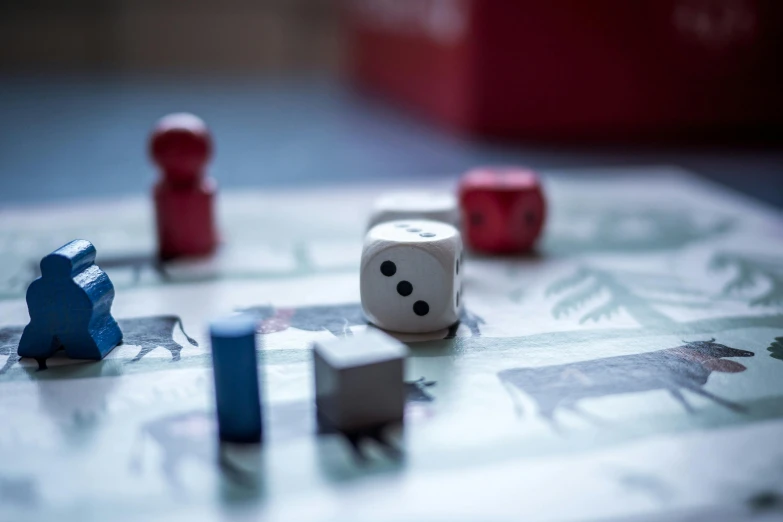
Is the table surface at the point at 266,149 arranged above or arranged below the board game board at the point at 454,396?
above

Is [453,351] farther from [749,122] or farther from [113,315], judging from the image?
[749,122]

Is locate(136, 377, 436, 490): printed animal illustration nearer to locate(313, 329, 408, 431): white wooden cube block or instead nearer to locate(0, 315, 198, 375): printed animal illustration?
locate(313, 329, 408, 431): white wooden cube block

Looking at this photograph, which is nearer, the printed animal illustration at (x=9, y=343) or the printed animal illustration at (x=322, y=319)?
the printed animal illustration at (x=9, y=343)

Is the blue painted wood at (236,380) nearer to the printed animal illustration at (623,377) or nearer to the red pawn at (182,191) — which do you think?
the printed animal illustration at (623,377)

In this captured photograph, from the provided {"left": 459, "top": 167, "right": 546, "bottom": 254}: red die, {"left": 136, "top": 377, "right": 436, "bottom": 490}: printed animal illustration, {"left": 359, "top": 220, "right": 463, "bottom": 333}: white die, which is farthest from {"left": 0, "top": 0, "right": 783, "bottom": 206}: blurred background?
{"left": 136, "top": 377, "right": 436, "bottom": 490}: printed animal illustration

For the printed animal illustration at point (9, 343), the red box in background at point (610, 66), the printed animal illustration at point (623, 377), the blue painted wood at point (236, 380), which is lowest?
the printed animal illustration at point (623, 377)

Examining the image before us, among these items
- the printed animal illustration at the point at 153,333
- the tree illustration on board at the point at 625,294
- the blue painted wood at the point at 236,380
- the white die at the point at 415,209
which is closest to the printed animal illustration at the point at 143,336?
the printed animal illustration at the point at 153,333

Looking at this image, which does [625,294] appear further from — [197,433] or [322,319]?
[197,433]
